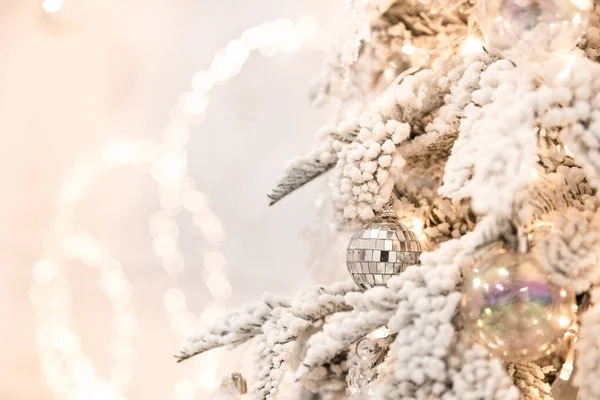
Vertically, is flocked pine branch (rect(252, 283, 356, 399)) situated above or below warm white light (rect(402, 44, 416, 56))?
below

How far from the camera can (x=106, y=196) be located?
3.92 feet

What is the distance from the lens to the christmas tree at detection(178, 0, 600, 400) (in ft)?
1.47

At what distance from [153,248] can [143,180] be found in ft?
0.41

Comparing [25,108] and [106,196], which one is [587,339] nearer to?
[106,196]

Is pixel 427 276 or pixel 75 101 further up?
pixel 75 101

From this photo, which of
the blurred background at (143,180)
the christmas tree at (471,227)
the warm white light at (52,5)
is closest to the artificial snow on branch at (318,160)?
the christmas tree at (471,227)

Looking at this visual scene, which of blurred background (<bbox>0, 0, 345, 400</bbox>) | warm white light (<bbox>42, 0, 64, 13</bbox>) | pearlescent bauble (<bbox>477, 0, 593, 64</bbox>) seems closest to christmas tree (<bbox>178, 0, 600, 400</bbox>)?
pearlescent bauble (<bbox>477, 0, 593, 64</bbox>)

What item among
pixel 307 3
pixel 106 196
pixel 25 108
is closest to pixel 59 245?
pixel 106 196

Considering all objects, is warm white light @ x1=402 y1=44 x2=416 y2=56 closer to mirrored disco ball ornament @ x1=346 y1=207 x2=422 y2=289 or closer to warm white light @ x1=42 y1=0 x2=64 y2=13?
mirrored disco ball ornament @ x1=346 y1=207 x2=422 y2=289

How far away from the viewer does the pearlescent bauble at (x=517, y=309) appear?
0.46 metres

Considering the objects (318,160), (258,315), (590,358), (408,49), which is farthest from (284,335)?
(408,49)

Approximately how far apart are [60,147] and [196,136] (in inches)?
10.7

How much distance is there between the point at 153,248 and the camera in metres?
1.16

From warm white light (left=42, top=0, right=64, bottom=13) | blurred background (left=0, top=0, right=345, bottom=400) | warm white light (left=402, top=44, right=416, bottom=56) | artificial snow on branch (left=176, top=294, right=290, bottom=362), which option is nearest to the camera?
artificial snow on branch (left=176, top=294, right=290, bottom=362)
